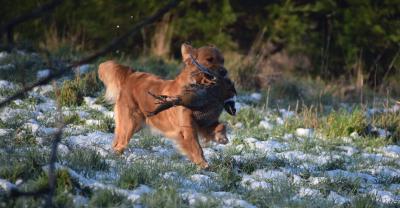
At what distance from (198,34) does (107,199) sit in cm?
847

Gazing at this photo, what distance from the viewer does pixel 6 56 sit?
9086mm

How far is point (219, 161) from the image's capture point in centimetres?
550

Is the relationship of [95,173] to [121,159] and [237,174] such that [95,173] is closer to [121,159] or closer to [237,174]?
[121,159]

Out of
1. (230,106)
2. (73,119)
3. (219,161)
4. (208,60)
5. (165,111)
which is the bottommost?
(219,161)

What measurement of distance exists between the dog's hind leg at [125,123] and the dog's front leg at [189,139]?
0.68m

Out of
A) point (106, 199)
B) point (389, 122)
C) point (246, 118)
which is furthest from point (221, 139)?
point (389, 122)

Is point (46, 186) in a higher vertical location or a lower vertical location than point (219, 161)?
higher

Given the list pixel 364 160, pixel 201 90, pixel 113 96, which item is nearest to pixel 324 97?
pixel 364 160

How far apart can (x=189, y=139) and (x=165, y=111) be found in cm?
54

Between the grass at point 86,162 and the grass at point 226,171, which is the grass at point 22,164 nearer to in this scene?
the grass at point 86,162

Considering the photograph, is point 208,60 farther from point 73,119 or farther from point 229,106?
point 73,119

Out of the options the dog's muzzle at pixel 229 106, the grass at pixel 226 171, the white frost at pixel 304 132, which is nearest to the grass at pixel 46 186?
the grass at pixel 226 171

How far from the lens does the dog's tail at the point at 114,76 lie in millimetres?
6508

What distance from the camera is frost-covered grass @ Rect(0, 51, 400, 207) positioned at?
4246 mm
